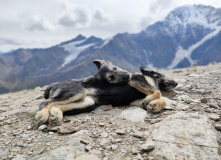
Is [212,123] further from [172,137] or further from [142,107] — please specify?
[142,107]

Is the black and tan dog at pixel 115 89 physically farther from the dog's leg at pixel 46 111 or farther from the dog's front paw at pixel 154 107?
the dog's front paw at pixel 154 107

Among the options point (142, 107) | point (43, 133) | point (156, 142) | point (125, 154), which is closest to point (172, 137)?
point (156, 142)

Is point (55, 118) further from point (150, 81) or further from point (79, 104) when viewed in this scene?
point (150, 81)

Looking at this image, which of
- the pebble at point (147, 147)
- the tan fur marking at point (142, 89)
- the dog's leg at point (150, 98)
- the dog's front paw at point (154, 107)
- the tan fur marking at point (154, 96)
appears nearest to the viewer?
the pebble at point (147, 147)

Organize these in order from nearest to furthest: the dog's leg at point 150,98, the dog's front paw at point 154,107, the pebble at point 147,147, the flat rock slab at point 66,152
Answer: the flat rock slab at point 66,152
the pebble at point 147,147
the dog's front paw at point 154,107
the dog's leg at point 150,98

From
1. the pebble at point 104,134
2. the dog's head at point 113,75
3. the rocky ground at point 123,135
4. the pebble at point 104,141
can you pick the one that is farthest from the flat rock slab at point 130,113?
the pebble at point 104,141

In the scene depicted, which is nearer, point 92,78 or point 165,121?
point 165,121

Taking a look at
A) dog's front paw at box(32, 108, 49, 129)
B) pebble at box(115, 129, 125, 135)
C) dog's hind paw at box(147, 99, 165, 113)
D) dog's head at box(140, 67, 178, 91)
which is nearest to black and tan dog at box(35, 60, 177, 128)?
dog's head at box(140, 67, 178, 91)

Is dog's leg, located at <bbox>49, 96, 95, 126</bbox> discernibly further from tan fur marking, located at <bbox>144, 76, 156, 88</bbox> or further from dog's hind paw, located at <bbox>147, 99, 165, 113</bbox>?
tan fur marking, located at <bbox>144, 76, 156, 88</bbox>
